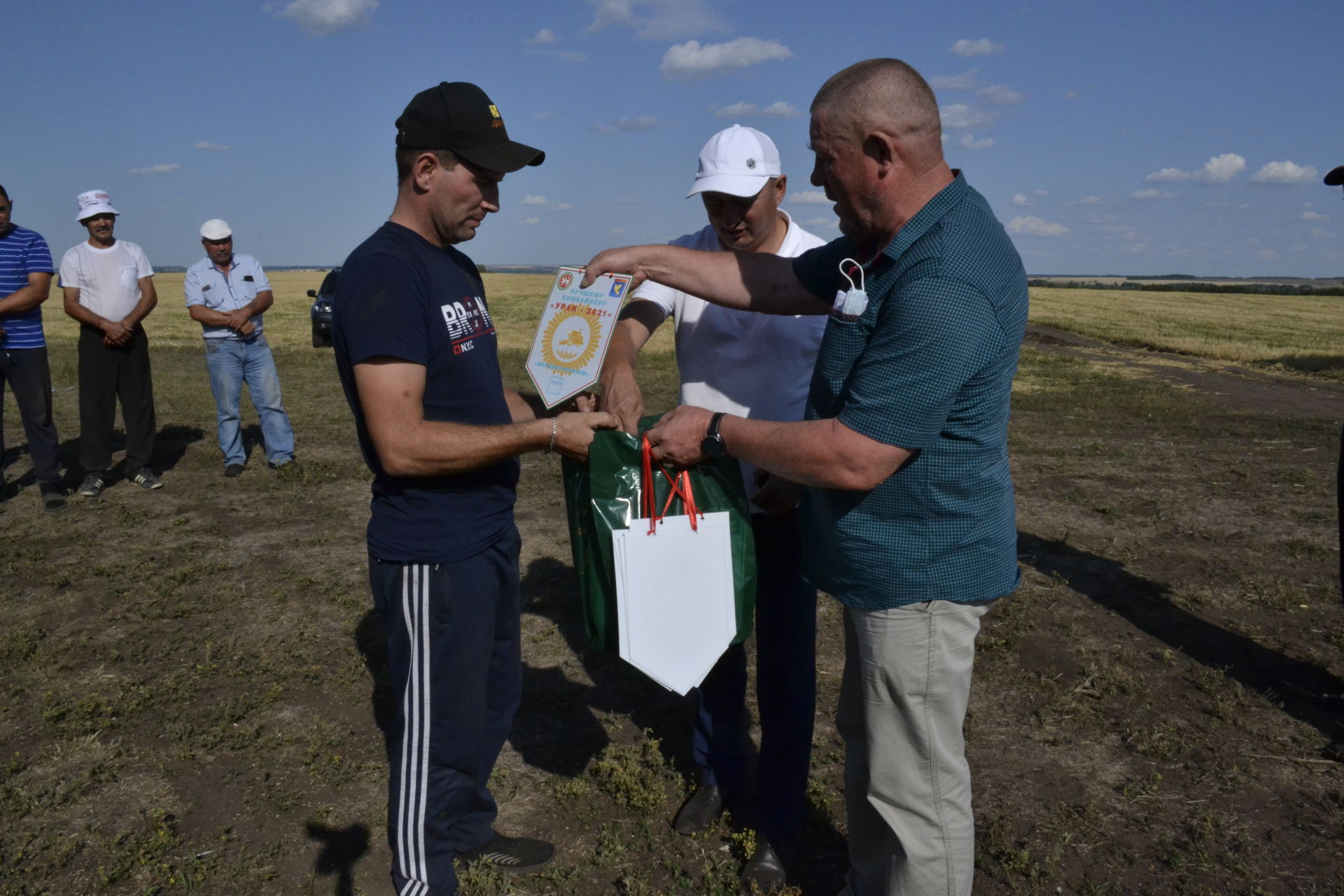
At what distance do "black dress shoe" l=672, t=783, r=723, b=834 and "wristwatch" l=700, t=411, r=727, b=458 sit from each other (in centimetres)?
152

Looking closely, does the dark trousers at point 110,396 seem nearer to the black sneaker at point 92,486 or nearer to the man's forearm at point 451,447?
the black sneaker at point 92,486

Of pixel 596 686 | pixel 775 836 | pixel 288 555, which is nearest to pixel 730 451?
pixel 775 836

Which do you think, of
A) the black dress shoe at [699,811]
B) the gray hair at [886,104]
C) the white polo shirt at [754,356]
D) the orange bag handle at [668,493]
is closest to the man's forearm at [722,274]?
the white polo shirt at [754,356]

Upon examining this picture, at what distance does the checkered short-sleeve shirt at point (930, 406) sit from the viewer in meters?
1.99

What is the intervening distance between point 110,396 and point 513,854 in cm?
667

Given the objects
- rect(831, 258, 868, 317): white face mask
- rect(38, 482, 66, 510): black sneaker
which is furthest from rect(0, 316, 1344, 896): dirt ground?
rect(831, 258, 868, 317): white face mask

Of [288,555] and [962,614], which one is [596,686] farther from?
[288,555]

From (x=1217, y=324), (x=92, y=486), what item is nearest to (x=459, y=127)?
(x=92, y=486)

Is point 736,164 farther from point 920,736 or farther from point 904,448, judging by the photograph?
point 920,736

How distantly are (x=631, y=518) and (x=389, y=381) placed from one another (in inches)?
28.9

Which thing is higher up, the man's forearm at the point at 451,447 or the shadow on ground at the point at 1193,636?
the man's forearm at the point at 451,447

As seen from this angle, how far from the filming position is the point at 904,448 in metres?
2.06

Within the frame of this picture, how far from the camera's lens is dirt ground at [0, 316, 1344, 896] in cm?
314

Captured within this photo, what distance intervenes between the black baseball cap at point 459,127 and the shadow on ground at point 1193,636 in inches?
158
